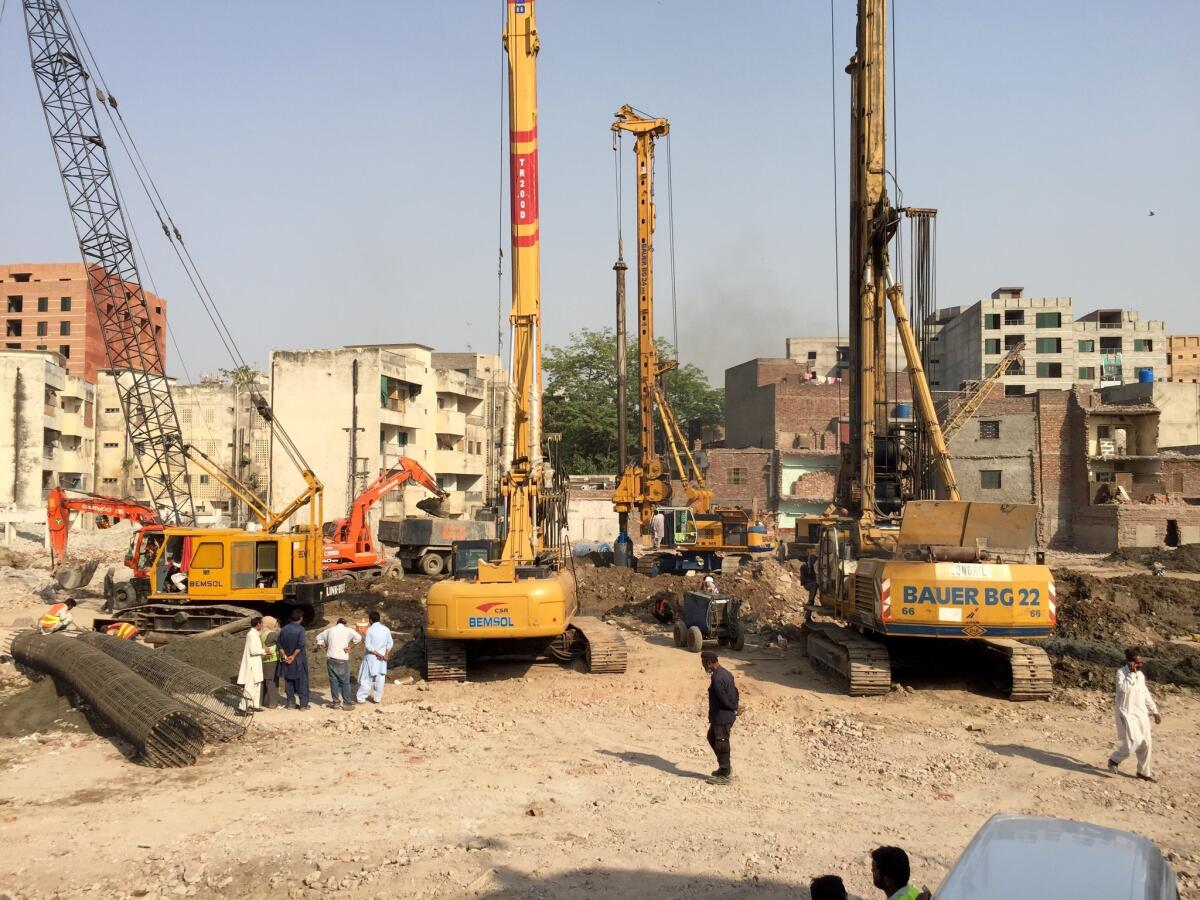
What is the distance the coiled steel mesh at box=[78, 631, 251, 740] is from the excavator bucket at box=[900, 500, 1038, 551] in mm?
9654

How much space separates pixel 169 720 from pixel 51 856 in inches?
125

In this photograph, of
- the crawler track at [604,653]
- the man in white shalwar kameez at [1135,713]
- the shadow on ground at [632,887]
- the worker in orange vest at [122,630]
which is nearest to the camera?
the shadow on ground at [632,887]

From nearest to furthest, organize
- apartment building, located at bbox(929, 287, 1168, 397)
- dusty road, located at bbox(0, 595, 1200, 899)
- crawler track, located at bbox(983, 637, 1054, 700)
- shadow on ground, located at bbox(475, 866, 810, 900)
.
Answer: shadow on ground, located at bbox(475, 866, 810, 900) < dusty road, located at bbox(0, 595, 1200, 899) < crawler track, located at bbox(983, 637, 1054, 700) < apartment building, located at bbox(929, 287, 1168, 397)

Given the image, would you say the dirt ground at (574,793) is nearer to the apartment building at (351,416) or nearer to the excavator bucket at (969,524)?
the excavator bucket at (969,524)

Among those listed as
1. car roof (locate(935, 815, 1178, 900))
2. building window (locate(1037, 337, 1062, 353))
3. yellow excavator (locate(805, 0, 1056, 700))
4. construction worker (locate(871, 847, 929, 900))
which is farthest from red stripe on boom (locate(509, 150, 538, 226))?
building window (locate(1037, 337, 1062, 353))

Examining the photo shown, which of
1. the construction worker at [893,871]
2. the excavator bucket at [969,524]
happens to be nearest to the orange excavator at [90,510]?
the excavator bucket at [969,524]

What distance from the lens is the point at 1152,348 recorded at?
7150 centimetres

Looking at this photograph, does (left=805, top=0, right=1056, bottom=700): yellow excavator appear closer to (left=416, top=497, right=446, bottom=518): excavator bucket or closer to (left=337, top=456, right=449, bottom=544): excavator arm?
(left=337, top=456, right=449, bottom=544): excavator arm

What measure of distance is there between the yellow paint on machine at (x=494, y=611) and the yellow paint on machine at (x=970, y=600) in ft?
15.9

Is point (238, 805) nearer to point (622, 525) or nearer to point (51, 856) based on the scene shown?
point (51, 856)

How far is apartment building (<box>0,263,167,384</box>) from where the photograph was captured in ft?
258

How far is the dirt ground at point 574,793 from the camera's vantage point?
7.68 m

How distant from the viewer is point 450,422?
5656cm

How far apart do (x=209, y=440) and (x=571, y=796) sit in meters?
51.0
